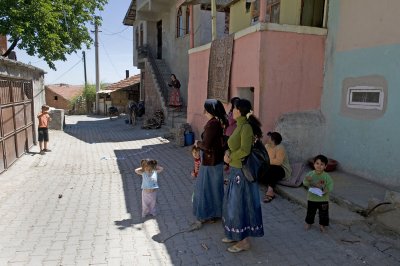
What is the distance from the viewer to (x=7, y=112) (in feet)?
25.4

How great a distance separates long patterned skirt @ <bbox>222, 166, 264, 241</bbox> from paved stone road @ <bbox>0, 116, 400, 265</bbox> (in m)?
0.32

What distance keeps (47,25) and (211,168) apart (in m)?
15.4

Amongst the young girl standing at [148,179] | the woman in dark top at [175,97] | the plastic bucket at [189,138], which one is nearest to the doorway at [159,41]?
the woman in dark top at [175,97]

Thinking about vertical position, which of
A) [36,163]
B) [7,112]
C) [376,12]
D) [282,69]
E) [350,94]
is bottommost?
[36,163]

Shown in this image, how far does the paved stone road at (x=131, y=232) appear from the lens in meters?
3.59

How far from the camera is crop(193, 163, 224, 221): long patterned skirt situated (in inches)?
163

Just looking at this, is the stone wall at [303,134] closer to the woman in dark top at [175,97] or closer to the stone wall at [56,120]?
the woman in dark top at [175,97]

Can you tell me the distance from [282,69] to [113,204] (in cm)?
426

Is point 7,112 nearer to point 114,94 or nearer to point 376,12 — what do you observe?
point 376,12

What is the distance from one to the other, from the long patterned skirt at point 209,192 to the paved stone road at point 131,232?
23 cm

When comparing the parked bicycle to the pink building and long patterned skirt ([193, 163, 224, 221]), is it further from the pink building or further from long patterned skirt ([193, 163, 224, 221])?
long patterned skirt ([193, 163, 224, 221])

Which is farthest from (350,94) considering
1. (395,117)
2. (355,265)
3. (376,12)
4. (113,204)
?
(113,204)

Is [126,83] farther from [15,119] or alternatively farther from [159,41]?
[15,119]

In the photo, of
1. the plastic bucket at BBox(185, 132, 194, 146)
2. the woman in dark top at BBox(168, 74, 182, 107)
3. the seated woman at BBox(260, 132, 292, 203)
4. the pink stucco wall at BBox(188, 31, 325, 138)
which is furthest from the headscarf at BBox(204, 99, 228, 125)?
the woman in dark top at BBox(168, 74, 182, 107)
